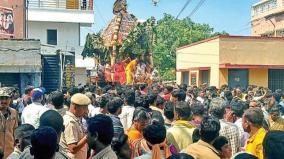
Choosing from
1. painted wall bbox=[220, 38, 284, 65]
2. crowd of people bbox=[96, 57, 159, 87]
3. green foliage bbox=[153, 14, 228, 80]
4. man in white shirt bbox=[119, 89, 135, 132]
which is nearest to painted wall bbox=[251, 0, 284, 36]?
green foliage bbox=[153, 14, 228, 80]

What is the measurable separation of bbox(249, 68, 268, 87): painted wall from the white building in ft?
48.5

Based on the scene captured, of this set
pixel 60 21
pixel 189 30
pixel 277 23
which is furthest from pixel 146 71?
pixel 189 30

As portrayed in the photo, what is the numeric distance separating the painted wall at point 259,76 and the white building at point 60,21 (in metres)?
14.8

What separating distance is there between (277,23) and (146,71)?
24994 millimetres

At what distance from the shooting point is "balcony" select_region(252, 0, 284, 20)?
5036cm

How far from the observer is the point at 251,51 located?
26312 mm

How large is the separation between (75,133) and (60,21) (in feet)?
101

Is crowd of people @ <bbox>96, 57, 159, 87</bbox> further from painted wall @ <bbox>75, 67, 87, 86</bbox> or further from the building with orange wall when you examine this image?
painted wall @ <bbox>75, 67, 87, 86</bbox>

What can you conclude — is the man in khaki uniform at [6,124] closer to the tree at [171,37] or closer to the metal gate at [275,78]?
the metal gate at [275,78]

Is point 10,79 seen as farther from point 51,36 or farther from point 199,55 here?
point 51,36

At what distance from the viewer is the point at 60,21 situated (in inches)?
1405

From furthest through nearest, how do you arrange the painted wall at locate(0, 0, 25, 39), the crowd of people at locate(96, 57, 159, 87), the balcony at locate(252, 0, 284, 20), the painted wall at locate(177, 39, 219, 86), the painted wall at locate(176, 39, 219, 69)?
1. the balcony at locate(252, 0, 284, 20)
2. the painted wall at locate(0, 0, 25, 39)
3. the painted wall at locate(176, 39, 219, 69)
4. the painted wall at locate(177, 39, 219, 86)
5. the crowd of people at locate(96, 57, 159, 87)

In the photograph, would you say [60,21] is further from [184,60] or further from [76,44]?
[184,60]

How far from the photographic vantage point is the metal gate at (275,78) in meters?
26.0
